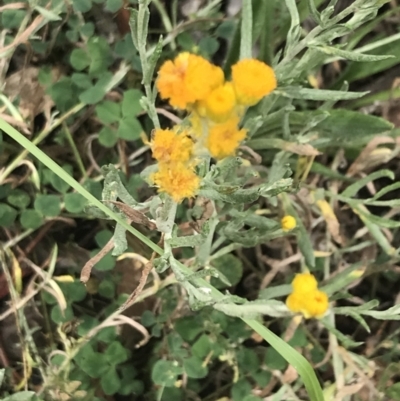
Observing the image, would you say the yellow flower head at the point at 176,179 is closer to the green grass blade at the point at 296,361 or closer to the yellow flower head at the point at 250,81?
the yellow flower head at the point at 250,81

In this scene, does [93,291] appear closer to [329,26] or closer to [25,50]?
[25,50]

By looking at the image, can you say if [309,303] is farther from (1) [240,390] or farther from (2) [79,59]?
(2) [79,59]

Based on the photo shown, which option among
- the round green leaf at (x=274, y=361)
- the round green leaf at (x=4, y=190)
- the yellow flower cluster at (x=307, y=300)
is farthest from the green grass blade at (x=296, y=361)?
the round green leaf at (x=4, y=190)

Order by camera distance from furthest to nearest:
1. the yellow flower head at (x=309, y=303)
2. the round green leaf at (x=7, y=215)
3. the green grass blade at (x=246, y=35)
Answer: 1. the round green leaf at (x=7, y=215)
2. the green grass blade at (x=246, y=35)
3. the yellow flower head at (x=309, y=303)

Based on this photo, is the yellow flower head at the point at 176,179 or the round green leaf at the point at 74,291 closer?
the yellow flower head at the point at 176,179

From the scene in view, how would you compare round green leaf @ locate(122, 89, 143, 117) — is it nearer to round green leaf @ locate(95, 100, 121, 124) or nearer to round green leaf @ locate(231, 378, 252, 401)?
round green leaf @ locate(95, 100, 121, 124)

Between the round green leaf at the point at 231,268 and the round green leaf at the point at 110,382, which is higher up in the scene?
the round green leaf at the point at 231,268

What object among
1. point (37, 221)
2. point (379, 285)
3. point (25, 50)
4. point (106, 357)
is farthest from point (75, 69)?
point (379, 285)

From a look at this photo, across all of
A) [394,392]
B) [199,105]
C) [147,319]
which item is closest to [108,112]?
[147,319]
